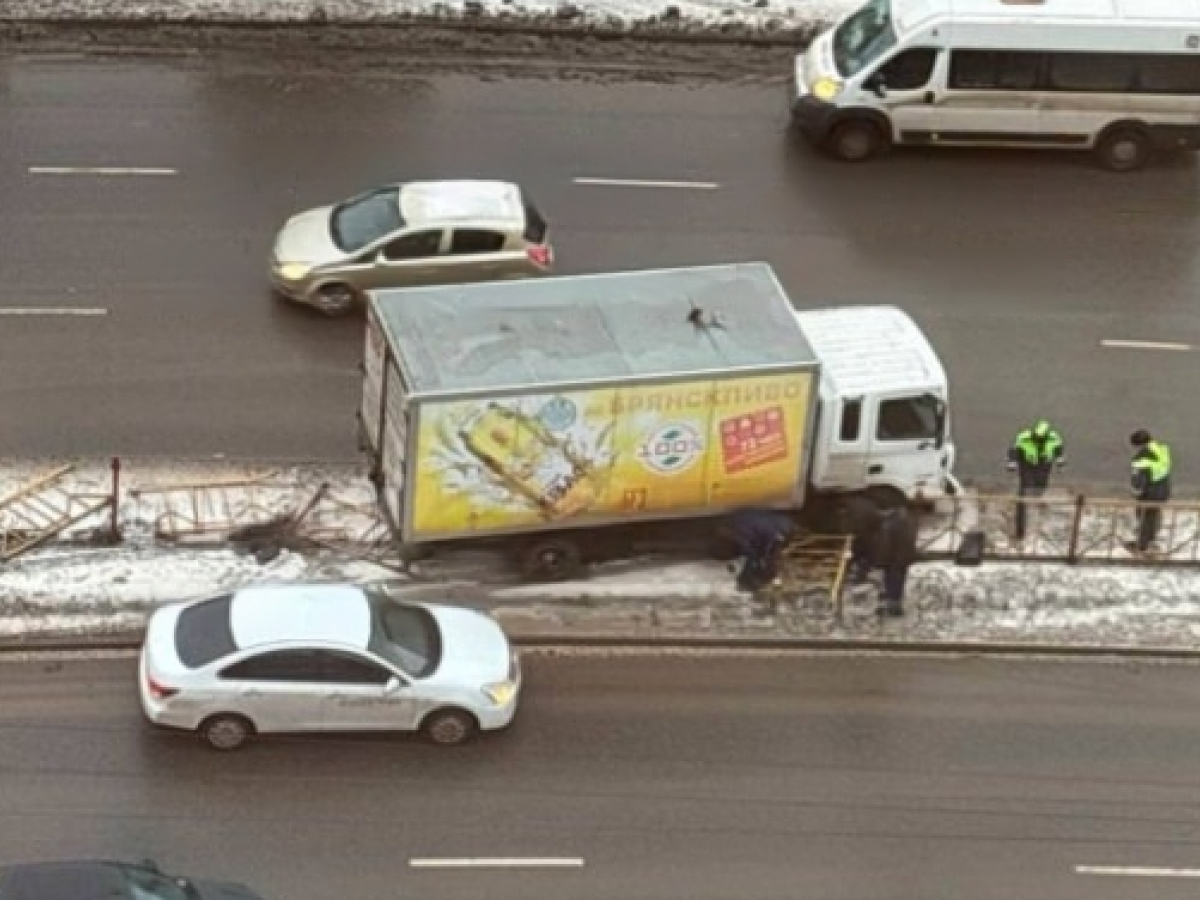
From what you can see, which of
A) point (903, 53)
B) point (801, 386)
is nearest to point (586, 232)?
point (903, 53)

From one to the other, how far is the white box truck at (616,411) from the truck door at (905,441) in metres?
0.02

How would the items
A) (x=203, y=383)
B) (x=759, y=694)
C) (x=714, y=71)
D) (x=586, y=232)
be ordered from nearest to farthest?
(x=759, y=694), (x=203, y=383), (x=586, y=232), (x=714, y=71)

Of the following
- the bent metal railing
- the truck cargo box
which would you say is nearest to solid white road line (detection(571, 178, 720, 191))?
the truck cargo box

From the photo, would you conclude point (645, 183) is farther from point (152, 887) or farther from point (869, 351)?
point (152, 887)

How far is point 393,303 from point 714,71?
40.2 feet

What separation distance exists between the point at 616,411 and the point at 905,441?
349 centimetres

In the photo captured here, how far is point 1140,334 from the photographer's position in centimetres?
3191

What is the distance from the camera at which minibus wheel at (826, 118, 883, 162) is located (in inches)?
1387

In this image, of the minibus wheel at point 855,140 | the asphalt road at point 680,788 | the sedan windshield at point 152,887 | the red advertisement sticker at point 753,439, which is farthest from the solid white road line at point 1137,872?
the minibus wheel at point 855,140

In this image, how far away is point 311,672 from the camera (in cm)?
2439

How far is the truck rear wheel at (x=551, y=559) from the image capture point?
2712 centimetres

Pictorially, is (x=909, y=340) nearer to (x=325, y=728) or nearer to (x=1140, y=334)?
(x=1140, y=334)

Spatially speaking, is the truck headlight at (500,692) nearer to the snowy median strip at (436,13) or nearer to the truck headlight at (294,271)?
the truck headlight at (294,271)

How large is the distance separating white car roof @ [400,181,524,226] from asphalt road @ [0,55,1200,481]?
1.48 metres
